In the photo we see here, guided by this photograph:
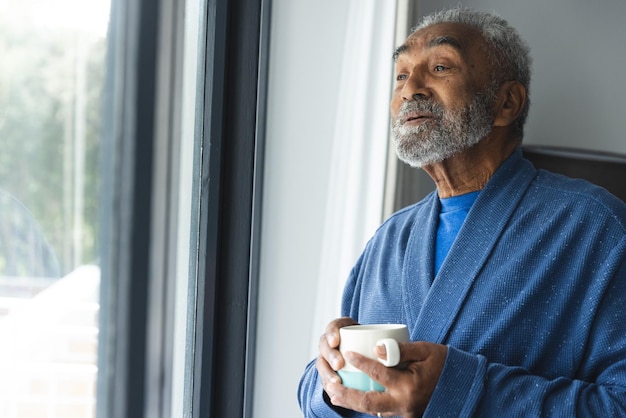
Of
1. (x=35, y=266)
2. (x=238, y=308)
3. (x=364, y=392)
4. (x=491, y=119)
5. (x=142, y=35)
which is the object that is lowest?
(x=238, y=308)

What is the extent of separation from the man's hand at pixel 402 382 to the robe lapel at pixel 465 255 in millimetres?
184

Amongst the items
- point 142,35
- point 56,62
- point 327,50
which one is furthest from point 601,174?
point 56,62

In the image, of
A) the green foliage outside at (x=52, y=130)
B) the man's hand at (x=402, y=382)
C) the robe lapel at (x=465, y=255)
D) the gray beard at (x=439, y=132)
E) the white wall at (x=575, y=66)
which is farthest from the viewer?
the white wall at (x=575, y=66)

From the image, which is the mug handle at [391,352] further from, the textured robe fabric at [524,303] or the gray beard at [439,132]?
the gray beard at [439,132]

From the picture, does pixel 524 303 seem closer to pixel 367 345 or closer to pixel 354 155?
pixel 367 345

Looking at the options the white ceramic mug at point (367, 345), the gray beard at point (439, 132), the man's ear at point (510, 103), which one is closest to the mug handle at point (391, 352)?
the white ceramic mug at point (367, 345)

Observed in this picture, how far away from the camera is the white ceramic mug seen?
1.03m

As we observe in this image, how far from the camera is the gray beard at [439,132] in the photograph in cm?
143

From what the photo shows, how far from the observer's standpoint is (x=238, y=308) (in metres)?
1.85

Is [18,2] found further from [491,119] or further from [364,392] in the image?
[491,119]

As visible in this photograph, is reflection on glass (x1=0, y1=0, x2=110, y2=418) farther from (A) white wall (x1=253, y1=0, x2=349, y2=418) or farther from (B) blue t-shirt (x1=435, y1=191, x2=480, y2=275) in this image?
(A) white wall (x1=253, y1=0, x2=349, y2=418)

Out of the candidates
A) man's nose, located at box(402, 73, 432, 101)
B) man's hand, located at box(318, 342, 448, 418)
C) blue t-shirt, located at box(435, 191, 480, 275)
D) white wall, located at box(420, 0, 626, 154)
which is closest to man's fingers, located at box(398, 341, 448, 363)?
man's hand, located at box(318, 342, 448, 418)

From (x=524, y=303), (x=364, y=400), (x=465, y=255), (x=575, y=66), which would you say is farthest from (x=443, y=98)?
(x=575, y=66)

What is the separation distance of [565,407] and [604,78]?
1.35 meters
